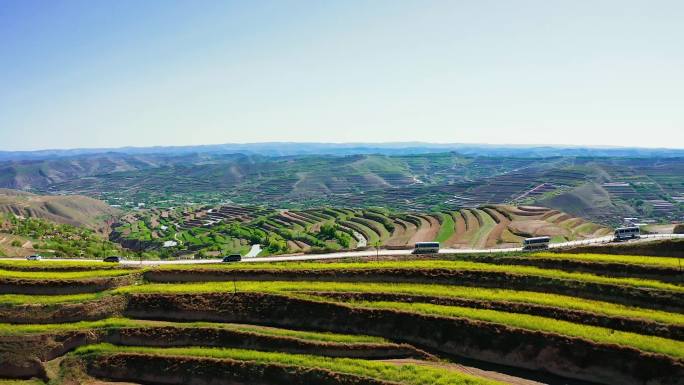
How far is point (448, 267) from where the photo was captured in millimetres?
52219

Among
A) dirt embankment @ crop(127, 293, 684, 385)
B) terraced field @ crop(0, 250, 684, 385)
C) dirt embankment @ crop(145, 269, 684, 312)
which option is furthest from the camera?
dirt embankment @ crop(145, 269, 684, 312)

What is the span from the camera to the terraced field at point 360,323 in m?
36.8

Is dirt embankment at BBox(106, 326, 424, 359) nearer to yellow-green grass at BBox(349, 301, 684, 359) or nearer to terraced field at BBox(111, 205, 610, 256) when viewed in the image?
yellow-green grass at BBox(349, 301, 684, 359)

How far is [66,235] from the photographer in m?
128

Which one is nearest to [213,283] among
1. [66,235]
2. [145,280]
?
[145,280]

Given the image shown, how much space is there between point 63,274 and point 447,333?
4769cm

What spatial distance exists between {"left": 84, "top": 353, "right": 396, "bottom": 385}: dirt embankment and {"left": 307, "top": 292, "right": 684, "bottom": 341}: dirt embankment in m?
10.9

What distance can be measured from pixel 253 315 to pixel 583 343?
96.0ft

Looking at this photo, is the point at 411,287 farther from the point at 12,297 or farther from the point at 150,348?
the point at 12,297

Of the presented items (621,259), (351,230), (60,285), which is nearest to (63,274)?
(60,285)

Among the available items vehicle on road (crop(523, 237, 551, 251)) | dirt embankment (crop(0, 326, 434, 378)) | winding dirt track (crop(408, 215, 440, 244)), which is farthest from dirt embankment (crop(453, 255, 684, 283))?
winding dirt track (crop(408, 215, 440, 244))

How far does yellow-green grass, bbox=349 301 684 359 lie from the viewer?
35.0 metres

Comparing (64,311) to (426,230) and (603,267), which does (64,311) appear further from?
(426,230)

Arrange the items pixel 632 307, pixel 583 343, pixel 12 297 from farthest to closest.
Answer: pixel 12 297 < pixel 632 307 < pixel 583 343
